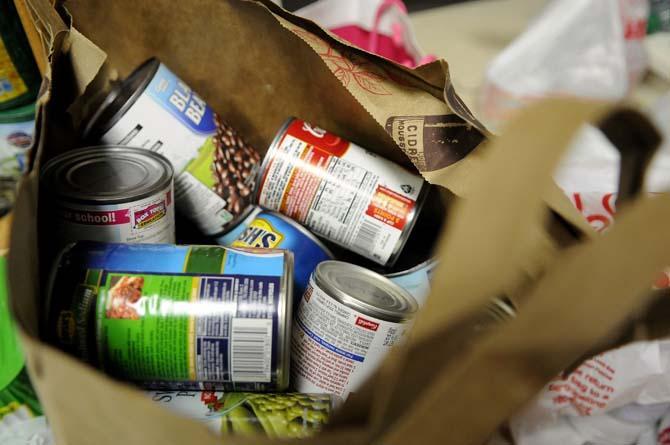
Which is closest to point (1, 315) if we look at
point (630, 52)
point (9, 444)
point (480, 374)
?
point (9, 444)

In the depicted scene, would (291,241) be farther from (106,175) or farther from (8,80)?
(8,80)

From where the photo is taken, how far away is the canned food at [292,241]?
82cm

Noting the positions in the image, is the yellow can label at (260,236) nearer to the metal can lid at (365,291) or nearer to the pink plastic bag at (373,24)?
the metal can lid at (365,291)

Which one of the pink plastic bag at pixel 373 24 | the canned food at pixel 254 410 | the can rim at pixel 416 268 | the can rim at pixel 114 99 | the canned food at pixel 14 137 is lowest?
the canned food at pixel 254 410

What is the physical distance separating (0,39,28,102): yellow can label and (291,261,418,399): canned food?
1.60 ft

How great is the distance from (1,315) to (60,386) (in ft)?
0.75

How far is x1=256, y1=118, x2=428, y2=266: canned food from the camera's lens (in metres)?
0.82

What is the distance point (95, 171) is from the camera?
2.58 ft

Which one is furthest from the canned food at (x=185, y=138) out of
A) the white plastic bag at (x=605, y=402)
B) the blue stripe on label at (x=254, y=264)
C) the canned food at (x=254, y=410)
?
the white plastic bag at (x=605, y=402)

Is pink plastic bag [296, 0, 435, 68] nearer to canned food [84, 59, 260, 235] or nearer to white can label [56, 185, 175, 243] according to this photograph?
canned food [84, 59, 260, 235]

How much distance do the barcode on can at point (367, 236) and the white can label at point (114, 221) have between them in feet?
0.87

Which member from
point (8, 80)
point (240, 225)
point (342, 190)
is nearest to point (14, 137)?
point (8, 80)

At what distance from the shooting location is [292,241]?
0.84 meters

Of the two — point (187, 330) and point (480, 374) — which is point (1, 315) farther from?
point (480, 374)
